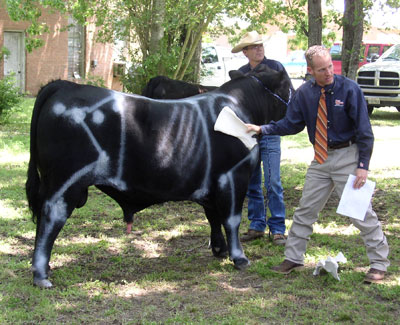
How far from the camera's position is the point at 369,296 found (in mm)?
4477

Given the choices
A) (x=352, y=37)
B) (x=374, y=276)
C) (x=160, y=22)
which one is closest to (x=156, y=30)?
(x=160, y=22)

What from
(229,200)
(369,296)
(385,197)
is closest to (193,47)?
(385,197)

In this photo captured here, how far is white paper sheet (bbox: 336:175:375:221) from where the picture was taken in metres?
4.52

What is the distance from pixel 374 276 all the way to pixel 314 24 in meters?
4.39

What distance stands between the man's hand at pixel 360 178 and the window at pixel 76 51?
63.7 ft

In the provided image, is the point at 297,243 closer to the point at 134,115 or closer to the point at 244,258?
the point at 244,258

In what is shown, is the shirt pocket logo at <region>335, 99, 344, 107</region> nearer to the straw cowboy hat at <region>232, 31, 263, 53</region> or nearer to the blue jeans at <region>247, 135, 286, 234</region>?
the blue jeans at <region>247, 135, 286, 234</region>

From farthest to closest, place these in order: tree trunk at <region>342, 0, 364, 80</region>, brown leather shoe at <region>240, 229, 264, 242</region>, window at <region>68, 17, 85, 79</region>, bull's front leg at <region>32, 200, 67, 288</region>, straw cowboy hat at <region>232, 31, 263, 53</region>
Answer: window at <region>68, 17, 85, 79</region> → tree trunk at <region>342, 0, 364, 80</region> → brown leather shoe at <region>240, 229, 264, 242</region> → straw cowboy hat at <region>232, 31, 263, 53</region> → bull's front leg at <region>32, 200, 67, 288</region>

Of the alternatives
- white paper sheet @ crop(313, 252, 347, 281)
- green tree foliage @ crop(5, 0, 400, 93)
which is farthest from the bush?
white paper sheet @ crop(313, 252, 347, 281)

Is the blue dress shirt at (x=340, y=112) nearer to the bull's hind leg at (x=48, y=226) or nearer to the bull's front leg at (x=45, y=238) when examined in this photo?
the bull's hind leg at (x=48, y=226)

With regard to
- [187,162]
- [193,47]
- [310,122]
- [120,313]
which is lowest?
[120,313]

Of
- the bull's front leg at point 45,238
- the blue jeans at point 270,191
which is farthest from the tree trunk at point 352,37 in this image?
the bull's front leg at point 45,238

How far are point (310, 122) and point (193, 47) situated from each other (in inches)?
275

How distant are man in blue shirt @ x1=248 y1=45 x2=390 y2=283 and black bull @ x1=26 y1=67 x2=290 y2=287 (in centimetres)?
40
